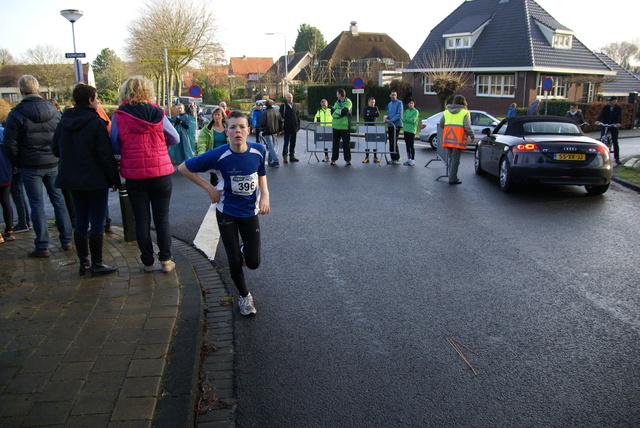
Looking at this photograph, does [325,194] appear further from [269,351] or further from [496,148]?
[269,351]

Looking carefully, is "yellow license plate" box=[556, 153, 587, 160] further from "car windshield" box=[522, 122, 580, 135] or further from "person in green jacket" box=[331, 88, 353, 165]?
"person in green jacket" box=[331, 88, 353, 165]

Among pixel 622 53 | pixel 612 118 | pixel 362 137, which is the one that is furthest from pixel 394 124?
pixel 622 53

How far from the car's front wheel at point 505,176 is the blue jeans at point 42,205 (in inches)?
296

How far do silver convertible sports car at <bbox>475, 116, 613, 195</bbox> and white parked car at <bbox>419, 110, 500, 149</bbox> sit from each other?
7.66m

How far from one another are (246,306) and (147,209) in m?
1.61

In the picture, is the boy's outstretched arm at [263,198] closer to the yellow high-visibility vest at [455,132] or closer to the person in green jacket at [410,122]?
the yellow high-visibility vest at [455,132]

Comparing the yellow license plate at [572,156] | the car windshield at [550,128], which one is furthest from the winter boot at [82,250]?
the car windshield at [550,128]

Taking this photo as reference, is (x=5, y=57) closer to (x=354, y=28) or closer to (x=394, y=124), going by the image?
(x=354, y=28)

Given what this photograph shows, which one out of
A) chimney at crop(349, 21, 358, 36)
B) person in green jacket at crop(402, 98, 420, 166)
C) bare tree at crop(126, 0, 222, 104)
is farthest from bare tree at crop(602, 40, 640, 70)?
person in green jacket at crop(402, 98, 420, 166)

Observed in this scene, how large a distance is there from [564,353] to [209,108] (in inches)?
1390

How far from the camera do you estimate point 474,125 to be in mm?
18906

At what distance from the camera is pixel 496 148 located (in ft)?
36.4

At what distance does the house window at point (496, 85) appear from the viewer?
1491 inches

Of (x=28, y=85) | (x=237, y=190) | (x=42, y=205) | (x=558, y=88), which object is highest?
(x=558, y=88)
